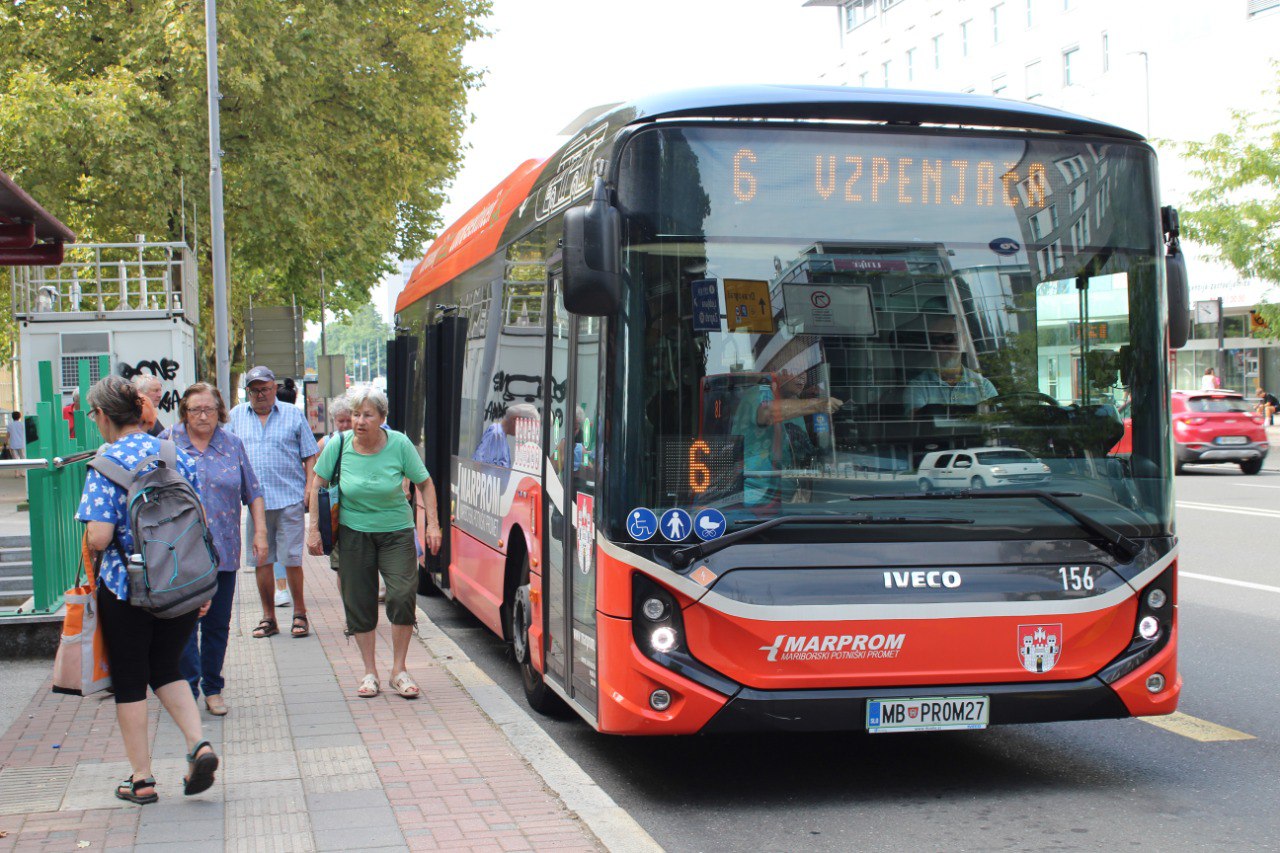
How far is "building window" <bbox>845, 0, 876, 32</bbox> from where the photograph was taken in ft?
221

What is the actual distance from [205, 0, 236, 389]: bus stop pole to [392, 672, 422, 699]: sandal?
1884cm

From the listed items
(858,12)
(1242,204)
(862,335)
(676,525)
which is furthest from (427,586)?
(858,12)

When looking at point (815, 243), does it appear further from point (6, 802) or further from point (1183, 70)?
point (1183, 70)

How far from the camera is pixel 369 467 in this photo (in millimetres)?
7832

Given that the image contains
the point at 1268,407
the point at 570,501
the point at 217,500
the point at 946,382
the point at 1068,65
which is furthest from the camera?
the point at 1068,65

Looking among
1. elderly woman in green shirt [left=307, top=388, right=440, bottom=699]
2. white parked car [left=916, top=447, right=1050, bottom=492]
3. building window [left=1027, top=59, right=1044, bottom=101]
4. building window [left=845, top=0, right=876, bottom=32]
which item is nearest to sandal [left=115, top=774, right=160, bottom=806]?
elderly woman in green shirt [left=307, top=388, right=440, bottom=699]

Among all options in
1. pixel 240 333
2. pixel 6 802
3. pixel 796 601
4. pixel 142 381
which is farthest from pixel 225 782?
pixel 240 333

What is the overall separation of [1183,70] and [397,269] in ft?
84.3

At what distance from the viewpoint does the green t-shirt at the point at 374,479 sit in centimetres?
782

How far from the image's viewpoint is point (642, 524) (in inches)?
221

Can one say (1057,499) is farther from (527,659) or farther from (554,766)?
(527,659)

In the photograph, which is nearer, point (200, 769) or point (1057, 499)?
point (200, 769)

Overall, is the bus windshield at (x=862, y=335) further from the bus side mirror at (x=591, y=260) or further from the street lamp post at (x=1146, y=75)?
the street lamp post at (x=1146, y=75)

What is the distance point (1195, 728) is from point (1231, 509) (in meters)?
12.0
